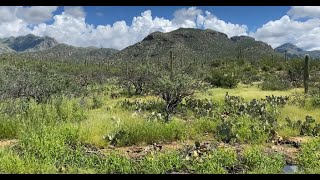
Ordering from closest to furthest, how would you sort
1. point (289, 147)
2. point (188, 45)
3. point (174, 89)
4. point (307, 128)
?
point (289, 147) → point (307, 128) → point (174, 89) → point (188, 45)

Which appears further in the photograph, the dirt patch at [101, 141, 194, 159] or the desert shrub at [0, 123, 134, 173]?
the dirt patch at [101, 141, 194, 159]

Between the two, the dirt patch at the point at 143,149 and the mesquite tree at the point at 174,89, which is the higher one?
the mesquite tree at the point at 174,89

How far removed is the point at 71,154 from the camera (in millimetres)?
7727

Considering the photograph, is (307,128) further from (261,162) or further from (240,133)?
(261,162)

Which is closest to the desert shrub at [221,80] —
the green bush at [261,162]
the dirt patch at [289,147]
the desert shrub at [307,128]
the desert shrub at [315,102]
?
the desert shrub at [315,102]

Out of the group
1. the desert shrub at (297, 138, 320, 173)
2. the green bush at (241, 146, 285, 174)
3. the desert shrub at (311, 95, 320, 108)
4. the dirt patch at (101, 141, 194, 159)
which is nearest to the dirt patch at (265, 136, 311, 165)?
the desert shrub at (297, 138, 320, 173)

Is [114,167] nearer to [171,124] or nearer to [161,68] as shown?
[171,124]

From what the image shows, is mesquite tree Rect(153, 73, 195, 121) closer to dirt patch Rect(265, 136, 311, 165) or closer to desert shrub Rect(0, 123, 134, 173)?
dirt patch Rect(265, 136, 311, 165)

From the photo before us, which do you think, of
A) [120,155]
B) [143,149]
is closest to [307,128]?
[143,149]

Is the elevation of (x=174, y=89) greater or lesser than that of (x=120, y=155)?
greater

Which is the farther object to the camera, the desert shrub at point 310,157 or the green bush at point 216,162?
the desert shrub at point 310,157

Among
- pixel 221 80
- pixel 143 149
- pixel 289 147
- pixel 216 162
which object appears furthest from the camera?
pixel 221 80

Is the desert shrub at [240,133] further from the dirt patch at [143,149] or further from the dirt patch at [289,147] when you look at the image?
the dirt patch at [143,149]
